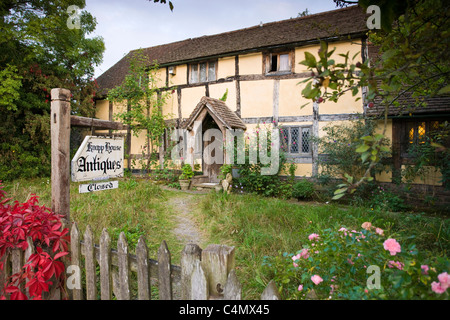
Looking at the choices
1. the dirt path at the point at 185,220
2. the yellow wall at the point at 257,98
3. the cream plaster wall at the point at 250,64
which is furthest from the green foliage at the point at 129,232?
the cream plaster wall at the point at 250,64

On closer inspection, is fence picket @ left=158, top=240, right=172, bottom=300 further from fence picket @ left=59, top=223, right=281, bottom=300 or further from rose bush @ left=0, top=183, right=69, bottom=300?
rose bush @ left=0, top=183, right=69, bottom=300

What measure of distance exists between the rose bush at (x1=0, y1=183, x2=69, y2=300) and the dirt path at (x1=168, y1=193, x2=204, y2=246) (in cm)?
238

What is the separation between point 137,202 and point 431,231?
561cm

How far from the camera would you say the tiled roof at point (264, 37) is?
8648 mm

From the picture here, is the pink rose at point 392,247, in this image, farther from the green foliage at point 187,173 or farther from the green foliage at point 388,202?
the green foliage at point 187,173

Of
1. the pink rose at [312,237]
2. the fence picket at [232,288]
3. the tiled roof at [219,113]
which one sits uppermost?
the tiled roof at [219,113]

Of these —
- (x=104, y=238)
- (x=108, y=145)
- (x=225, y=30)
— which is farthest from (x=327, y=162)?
(x=225, y=30)

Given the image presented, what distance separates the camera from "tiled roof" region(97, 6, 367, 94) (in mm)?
8648

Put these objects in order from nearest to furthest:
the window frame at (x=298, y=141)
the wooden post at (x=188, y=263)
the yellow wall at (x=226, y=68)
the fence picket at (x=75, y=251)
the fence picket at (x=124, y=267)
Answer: the wooden post at (x=188, y=263)
the fence picket at (x=124, y=267)
the fence picket at (x=75, y=251)
the window frame at (x=298, y=141)
the yellow wall at (x=226, y=68)

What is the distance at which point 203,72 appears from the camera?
10727 mm

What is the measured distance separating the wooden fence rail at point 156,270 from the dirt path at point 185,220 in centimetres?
198

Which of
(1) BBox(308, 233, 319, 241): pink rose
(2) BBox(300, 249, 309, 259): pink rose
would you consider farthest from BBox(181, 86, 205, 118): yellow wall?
(2) BBox(300, 249, 309, 259): pink rose

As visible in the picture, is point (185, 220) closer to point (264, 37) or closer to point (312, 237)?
point (312, 237)

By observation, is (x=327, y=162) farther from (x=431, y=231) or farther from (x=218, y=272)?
(x=218, y=272)
